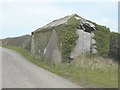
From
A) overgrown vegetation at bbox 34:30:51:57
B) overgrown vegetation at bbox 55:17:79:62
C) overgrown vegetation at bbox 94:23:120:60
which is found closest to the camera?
overgrown vegetation at bbox 55:17:79:62

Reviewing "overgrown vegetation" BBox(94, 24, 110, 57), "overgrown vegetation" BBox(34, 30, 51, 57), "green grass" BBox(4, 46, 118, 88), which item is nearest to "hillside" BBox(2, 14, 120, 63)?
"overgrown vegetation" BBox(94, 24, 110, 57)

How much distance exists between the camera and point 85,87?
52.9ft

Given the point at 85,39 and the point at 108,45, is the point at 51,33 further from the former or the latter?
the point at 108,45

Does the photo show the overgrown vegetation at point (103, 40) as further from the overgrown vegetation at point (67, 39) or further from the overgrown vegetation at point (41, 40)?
the overgrown vegetation at point (41, 40)

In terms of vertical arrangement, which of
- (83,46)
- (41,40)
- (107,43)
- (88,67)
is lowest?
(88,67)

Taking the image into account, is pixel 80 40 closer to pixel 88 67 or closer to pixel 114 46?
pixel 114 46

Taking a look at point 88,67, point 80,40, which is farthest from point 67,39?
point 88,67

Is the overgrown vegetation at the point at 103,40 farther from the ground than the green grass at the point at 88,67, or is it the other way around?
the overgrown vegetation at the point at 103,40

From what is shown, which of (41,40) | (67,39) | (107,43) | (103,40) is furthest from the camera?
(41,40)

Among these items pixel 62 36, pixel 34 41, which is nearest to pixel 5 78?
pixel 62 36

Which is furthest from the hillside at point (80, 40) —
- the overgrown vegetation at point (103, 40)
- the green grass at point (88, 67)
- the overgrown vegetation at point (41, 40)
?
the overgrown vegetation at point (41, 40)

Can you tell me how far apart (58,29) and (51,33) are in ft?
9.52

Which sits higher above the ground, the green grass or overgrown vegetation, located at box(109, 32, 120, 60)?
overgrown vegetation, located at box(109, 32, 120, 60)

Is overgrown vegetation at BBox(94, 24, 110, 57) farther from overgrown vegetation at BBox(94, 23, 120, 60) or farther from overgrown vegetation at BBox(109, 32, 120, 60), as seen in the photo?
overgrown vegetation at BBox(109, 32, 120, 60)
